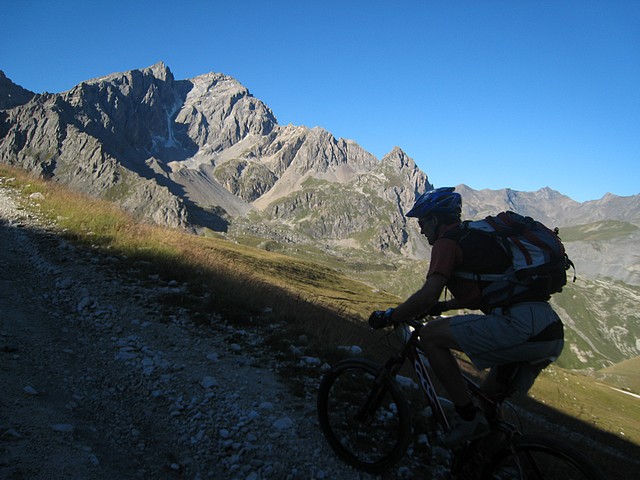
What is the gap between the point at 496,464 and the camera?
517 centimetres

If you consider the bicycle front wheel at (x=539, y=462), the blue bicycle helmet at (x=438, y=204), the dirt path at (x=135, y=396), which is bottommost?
the dirt path at (x=135, y=396)

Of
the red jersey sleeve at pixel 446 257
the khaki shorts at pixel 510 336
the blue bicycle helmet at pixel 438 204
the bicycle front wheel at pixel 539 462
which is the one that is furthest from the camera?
the blue bicycle helmet at pixel 438 204

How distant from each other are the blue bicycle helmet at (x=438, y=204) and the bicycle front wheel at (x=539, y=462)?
328 cm

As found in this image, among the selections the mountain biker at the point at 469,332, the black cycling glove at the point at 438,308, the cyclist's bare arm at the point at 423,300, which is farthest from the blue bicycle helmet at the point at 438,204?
the black cycling glove at the point at 438,308

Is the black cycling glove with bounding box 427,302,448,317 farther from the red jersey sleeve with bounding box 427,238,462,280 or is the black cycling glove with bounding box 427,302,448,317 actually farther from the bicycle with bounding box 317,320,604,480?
the red jersey sleeve with bounding box 427,238,462,280

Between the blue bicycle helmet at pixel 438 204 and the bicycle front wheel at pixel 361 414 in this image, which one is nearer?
the blue bicycle helmet at pixel 438 204

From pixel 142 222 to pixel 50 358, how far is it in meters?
13.1

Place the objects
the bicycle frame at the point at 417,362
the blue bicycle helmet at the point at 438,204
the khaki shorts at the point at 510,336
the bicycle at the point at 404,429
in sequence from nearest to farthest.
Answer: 1. the bicycle at the point at 404,429
2. the khaki shorts at the point at 510,336
3. the bicycle frame at the point at 417,362
4. the blue bicycle helmet at the point at 438,204

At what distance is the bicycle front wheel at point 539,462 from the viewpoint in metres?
4.47

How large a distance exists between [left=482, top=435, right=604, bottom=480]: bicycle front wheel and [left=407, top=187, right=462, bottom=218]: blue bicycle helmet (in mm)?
3276

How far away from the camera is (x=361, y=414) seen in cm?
652

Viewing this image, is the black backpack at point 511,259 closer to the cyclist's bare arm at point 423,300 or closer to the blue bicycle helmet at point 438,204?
the cyclist's bare arm at point 423,300

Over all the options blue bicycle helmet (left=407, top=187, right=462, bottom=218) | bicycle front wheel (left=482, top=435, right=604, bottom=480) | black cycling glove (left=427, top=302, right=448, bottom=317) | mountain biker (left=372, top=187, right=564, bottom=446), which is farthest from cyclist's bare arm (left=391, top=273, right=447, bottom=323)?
bicycle front wheel (left=482, top=435, right=604, bottom=480)

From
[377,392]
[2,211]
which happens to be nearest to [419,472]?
[377,392]
